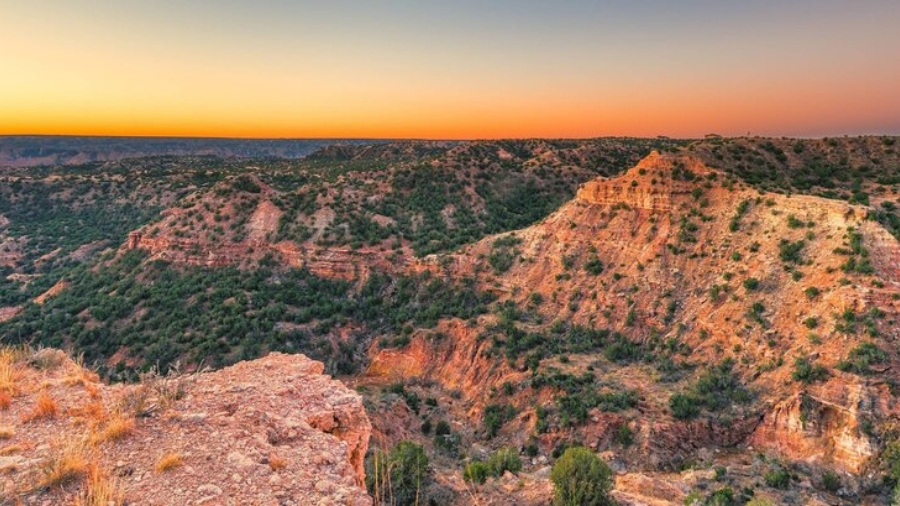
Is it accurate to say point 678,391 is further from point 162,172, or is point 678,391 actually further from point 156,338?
point 162,172

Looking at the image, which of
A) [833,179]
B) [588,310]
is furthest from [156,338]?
[833,179]

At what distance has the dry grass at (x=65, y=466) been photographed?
5645mm

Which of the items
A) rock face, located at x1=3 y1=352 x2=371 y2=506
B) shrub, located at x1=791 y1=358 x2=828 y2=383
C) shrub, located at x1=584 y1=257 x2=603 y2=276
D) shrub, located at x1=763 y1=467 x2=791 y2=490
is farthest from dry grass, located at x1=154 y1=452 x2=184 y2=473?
shrub, located at x1=584 y1=257 x2=603 y2=276

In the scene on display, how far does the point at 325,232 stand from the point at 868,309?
39380 mm

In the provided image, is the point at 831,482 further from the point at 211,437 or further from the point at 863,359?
the point at 211,437

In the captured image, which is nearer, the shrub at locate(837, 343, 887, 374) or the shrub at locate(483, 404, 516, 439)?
the shrub at locate(837, 343, 887, 374)

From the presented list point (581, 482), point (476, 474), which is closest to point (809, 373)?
point (581, 482)

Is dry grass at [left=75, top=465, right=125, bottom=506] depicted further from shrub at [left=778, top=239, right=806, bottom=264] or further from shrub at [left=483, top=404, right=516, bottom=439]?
shrub at [left=778, top=239, right=806, bottom=264]

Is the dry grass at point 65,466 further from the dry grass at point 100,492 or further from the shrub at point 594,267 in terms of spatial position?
the shrub at point 594,267

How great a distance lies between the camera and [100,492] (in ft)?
18.0

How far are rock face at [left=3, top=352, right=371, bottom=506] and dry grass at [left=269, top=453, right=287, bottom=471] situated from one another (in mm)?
14

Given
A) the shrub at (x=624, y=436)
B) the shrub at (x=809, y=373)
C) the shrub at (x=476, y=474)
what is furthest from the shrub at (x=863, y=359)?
the shrub at (x=476, y=474)

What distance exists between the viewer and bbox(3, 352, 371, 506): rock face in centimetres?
607

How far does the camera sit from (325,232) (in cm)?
4650
